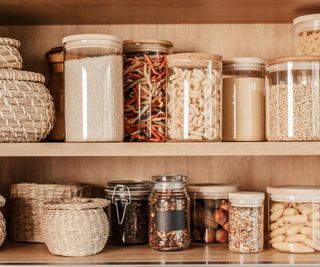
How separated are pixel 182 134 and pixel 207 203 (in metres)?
0.22

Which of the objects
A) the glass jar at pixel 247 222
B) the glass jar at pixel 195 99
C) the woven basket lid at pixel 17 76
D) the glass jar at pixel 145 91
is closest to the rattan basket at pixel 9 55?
the woven basket lid at pixel 17 76

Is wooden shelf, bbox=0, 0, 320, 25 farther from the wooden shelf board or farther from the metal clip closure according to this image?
the metal clip closure

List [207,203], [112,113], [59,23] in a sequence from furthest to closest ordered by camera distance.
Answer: [59,23] < [207,203] < [112,113]

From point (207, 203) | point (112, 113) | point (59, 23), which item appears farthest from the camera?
point (59, 23)

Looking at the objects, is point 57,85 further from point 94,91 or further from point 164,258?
point 164,258

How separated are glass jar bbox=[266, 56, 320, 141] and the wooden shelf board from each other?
0.04 meters

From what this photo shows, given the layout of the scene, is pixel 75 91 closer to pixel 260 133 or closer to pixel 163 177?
pixel 163 177

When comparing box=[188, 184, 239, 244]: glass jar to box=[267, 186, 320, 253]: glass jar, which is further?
box=[188, 184, 239, 244]: glass jar

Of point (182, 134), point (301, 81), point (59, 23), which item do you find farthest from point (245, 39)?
point (59, 23)

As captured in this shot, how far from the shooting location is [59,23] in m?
1.65

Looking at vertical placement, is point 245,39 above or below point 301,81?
above

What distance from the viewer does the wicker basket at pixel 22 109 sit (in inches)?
53.4

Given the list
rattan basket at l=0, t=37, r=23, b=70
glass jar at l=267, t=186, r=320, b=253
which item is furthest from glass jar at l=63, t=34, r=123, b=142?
glass jar at l=267, t=186, r=320, b=253

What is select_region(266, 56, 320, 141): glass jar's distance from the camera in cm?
136
